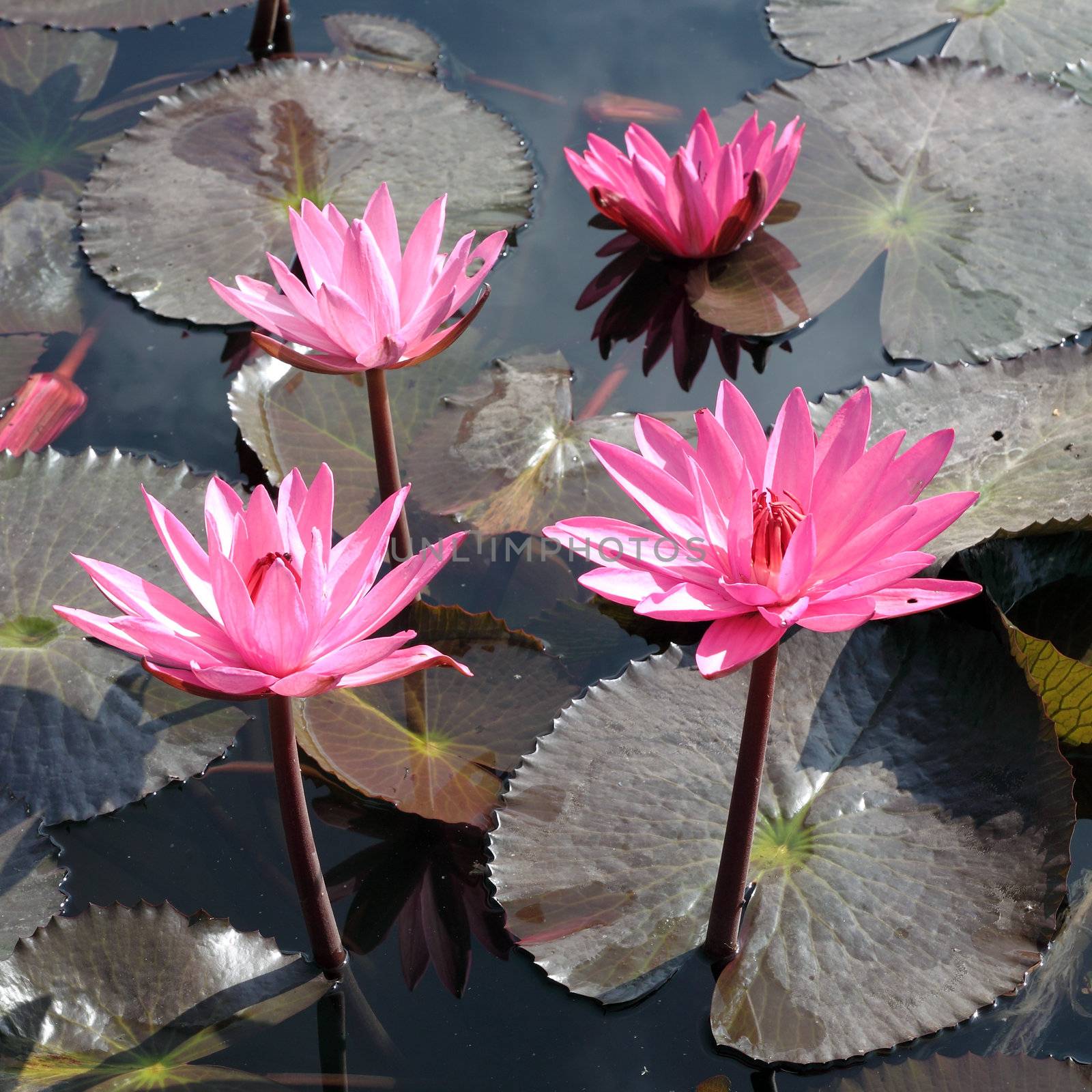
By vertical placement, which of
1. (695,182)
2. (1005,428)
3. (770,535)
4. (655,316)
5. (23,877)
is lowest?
(23,877)

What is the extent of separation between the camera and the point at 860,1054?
1564mm

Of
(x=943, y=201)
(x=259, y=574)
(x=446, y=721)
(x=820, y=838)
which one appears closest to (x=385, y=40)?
(x=943, y=201)

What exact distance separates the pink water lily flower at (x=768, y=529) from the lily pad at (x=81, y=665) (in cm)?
105

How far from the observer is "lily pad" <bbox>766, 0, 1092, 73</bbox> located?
362cm

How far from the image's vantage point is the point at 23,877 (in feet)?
5.95

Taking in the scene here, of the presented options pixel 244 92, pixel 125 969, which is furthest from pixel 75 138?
pixel 125 969

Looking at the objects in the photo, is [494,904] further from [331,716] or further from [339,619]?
[339,619]

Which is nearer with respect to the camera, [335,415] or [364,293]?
[364,293]

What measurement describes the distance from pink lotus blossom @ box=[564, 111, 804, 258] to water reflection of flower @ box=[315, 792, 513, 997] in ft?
5.82

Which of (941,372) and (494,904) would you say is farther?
(941,372)

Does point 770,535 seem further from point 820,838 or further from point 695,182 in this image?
point 695,182

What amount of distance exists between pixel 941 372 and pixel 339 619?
1589mm

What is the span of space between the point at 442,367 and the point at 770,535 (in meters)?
1.63

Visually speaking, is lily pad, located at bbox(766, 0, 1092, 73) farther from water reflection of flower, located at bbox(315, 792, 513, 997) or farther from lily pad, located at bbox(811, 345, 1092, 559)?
water reflection of flower, located at bbox(315, 792, 513, 997)
